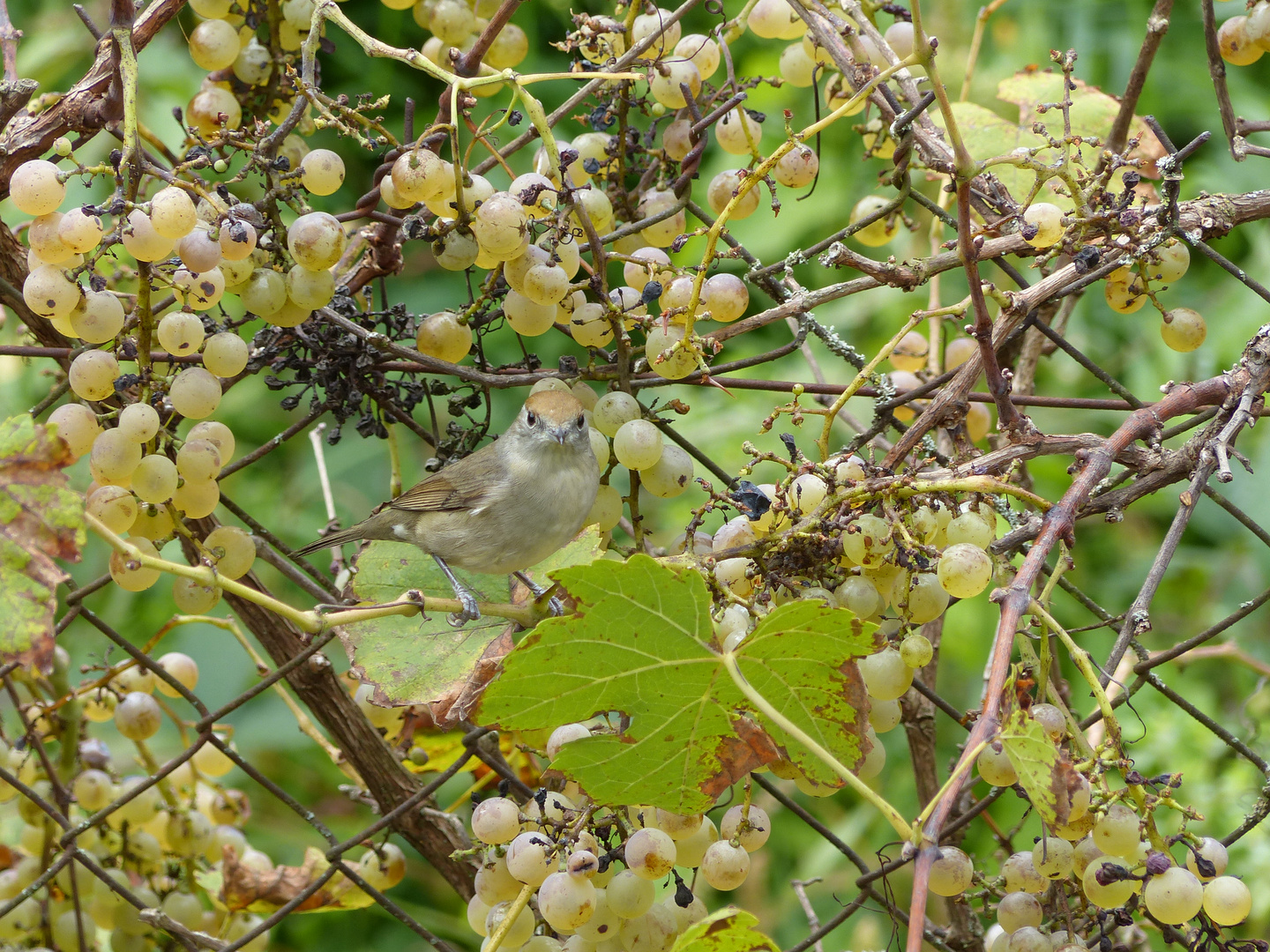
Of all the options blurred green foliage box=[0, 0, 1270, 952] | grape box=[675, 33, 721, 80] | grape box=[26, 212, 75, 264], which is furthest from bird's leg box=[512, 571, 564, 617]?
blurred green foliage box=[0, 0, 1270, 952]

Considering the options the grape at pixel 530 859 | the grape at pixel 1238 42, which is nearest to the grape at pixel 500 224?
the grape at pixel 530 859

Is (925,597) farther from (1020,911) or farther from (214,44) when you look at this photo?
(214,44)

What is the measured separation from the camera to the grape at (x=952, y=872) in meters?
1.31

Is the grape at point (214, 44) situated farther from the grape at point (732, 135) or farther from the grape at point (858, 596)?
the grape at point (858, 596)

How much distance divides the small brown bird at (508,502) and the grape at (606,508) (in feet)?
0.09

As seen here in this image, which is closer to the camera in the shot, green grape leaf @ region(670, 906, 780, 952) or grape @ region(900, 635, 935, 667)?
green grape leaf @ region(670, 906, 780, 952)

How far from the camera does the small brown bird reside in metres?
1.72

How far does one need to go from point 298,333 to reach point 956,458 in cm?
87

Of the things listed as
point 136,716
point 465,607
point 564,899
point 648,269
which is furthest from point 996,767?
point 136,716

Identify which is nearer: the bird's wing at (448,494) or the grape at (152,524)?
the grape at (152,524)

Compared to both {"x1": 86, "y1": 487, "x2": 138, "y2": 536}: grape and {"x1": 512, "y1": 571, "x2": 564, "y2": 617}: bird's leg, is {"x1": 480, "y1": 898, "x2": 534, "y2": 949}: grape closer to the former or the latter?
{"x1": 512, "y1": 571, "x2": 564, "y2": 617}: bird's leg

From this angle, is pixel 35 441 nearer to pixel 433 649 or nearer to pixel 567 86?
pixel 433 649

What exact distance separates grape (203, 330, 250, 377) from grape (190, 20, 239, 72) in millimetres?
493

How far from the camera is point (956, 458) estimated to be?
1.31 metres
